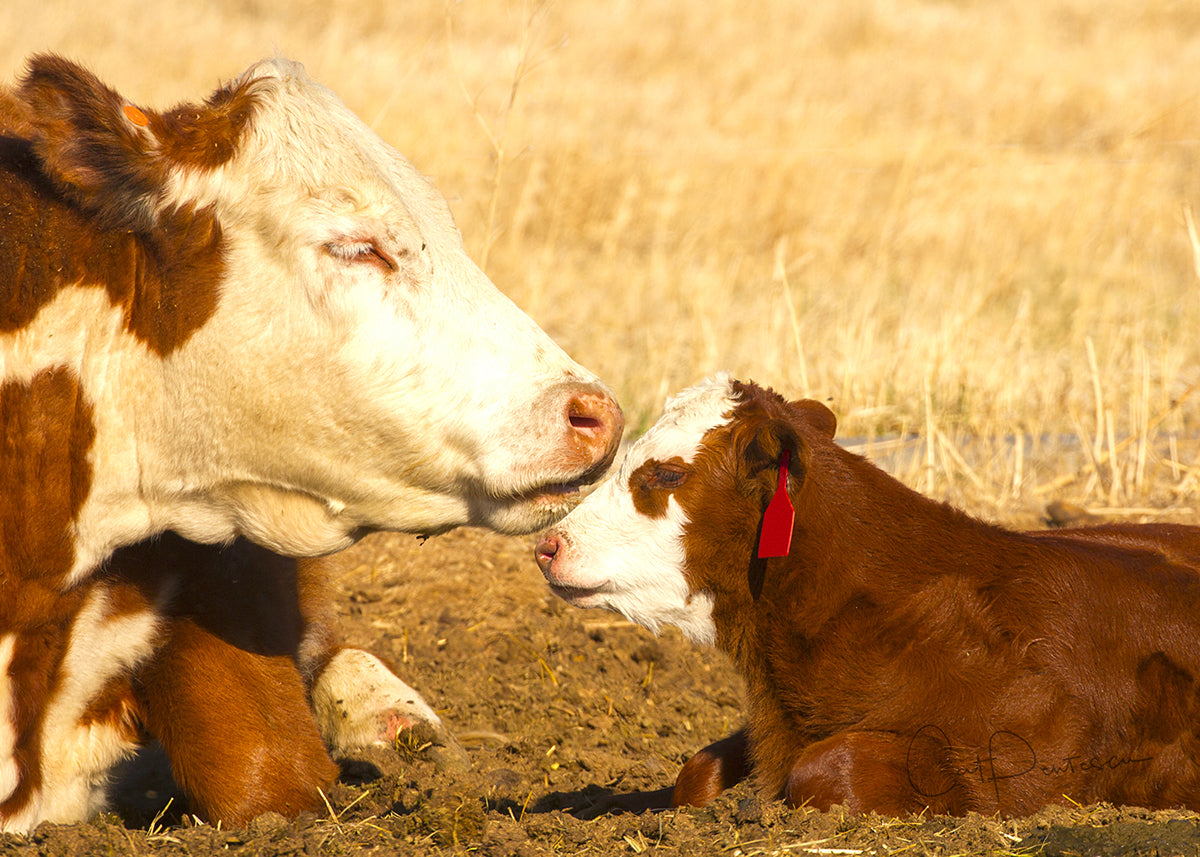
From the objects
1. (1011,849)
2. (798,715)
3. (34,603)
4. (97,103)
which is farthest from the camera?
(798,715)

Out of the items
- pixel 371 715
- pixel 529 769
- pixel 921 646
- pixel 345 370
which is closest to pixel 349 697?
pixel 371 715

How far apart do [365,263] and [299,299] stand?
0.20 meters

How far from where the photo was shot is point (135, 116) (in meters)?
3.41

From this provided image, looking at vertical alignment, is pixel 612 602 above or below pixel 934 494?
below

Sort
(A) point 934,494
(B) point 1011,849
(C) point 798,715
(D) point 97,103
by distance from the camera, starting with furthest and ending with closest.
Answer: (A) point 934,494
(C) point 798,715
(D) point 97,103
(B) point 1011,849

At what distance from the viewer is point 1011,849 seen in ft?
10.1

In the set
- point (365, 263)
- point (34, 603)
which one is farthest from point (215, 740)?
point (365, 263)

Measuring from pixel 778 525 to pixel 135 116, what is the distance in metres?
2.08

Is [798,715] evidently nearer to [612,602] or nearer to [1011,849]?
[612,602]

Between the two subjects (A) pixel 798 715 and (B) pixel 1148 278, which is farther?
(B) pixel 1148 278
